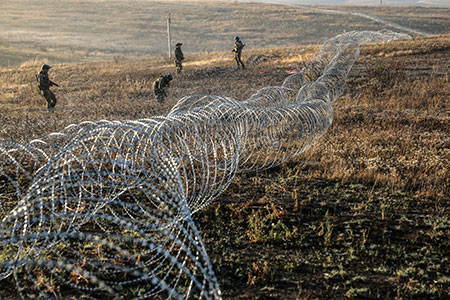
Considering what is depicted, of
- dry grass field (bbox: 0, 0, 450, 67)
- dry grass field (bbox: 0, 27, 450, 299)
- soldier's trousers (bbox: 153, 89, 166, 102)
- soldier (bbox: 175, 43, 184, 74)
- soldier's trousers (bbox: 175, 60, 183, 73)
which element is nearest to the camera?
dry grass field (bbox: 0, 27, 450, 299)

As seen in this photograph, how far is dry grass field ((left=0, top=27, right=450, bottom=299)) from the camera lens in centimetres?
421

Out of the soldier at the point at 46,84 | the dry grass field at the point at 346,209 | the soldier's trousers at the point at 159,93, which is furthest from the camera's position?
the soldier's trousers at the point at 159,93

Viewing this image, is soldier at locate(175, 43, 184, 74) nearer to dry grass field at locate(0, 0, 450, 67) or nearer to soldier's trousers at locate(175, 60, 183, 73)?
soldier's trousers at locate(175, 60, 183, 73)

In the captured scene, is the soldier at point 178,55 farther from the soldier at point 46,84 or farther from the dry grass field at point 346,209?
the soldier at point 46,84

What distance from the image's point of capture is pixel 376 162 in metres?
7.59

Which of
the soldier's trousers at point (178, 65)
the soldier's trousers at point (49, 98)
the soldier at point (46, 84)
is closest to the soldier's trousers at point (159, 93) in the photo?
the soldier at point (46, 84)

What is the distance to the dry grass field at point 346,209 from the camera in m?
4.21

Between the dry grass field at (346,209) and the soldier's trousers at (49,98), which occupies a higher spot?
the soldier's trousers at (49,98)

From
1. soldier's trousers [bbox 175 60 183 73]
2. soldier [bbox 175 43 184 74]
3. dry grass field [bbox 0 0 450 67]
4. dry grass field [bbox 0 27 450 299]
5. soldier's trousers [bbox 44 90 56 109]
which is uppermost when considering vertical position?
dry grass field [bbox 0 0 450 67]

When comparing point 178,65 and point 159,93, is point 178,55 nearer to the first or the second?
point 178,65

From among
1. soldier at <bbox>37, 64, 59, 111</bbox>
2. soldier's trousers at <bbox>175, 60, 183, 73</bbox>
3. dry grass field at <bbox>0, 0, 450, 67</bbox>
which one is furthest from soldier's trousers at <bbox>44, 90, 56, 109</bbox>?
dry grass field at <bbox>0, 0, 450, 67</bbox>

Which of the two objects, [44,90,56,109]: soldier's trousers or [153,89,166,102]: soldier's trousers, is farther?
[44,90,56,109]: soldier's trousers

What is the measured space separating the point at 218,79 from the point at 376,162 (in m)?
13.3

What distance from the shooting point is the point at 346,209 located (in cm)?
585
